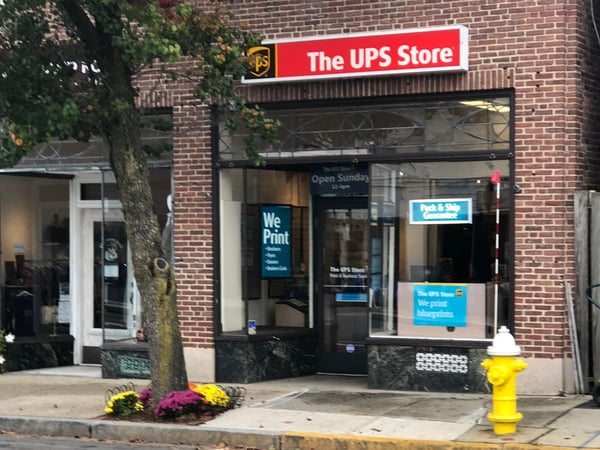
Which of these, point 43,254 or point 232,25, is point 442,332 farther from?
point 43,254

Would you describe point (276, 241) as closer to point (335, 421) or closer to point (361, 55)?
point (361, 55)

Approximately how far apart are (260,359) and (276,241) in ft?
5.65

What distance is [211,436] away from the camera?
32.1 feet

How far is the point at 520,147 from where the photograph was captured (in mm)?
11320

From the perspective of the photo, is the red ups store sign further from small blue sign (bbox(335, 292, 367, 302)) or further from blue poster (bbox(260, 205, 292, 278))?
small blue sign (bbox(335, 292, 367, 302))

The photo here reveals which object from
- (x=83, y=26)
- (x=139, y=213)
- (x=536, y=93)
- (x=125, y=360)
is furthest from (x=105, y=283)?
(x=536, y=93)

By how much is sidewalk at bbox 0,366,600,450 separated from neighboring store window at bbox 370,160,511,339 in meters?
0.97

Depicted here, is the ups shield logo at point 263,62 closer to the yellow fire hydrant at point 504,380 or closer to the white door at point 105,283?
the white door at point 105,283

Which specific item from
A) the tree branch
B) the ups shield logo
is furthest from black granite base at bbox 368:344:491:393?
the tree branch

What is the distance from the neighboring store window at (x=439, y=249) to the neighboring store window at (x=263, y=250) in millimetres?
1784

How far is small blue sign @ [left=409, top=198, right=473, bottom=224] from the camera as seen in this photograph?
38.6 ft

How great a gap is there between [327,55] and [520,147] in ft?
8.70

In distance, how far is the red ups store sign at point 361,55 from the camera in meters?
11.5

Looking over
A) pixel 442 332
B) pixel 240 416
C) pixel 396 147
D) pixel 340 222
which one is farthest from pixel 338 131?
pixel 240 416
